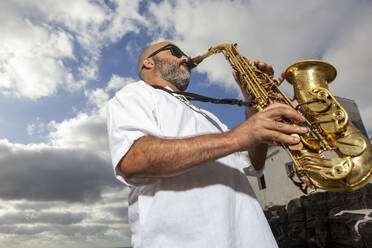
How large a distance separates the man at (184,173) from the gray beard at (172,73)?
779mm

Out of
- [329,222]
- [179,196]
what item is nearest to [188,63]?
[179,196]

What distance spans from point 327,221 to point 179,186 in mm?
11735

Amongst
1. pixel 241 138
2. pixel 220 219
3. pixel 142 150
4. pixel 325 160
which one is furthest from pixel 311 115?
pixel 142 150

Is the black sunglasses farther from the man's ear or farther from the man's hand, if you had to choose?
the man's hand

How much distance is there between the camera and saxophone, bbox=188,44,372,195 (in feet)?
4.93

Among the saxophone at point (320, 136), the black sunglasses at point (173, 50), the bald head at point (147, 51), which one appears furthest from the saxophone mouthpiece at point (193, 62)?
the saxophone at point (320, 136)

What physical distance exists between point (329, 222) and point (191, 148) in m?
11.8

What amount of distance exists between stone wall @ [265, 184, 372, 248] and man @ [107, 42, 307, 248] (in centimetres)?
957

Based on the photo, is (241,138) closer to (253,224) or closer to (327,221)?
(253,224)

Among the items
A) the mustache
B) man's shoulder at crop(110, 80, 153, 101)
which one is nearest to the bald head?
the mustache

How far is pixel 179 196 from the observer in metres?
1.49

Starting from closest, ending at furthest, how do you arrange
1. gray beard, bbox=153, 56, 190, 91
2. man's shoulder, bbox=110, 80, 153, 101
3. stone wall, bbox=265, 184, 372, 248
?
man's shoulder, bbox=110, 80, 153, 101, gray beard, bbox=153, 56, 190, 91, stone wall, bbox=265, 184, 372, 248

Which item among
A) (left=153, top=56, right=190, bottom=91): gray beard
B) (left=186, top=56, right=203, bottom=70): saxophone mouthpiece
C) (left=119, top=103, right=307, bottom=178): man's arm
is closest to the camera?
(left=119, top=103, right=307, bottom=178): man's arm

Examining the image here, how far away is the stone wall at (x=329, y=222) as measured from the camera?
9133 mm
